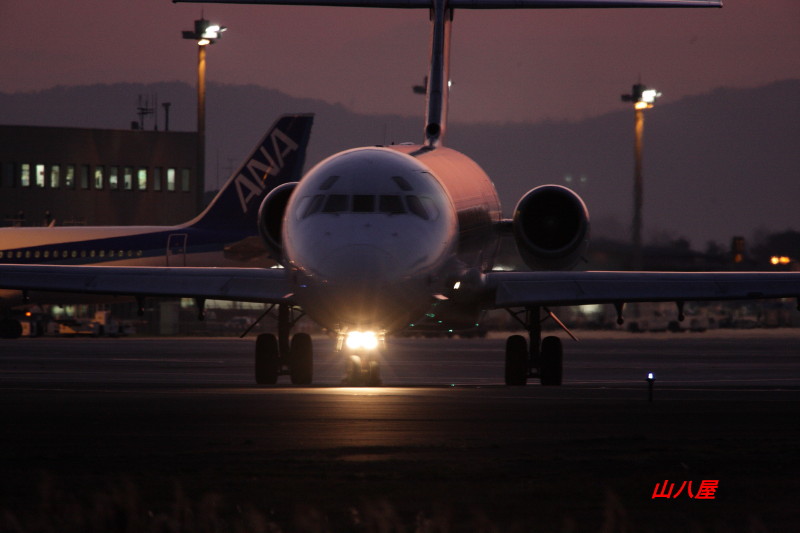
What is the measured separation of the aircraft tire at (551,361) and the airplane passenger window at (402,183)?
15.5 ft

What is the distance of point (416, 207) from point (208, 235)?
31.0m

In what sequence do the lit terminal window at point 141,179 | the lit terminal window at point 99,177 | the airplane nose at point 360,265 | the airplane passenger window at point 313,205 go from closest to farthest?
the airplane nose at point 360,265, the airplane passenger window at point 313,205, the lit terminal window at point 99,177, the lit terminal window at point 141,179

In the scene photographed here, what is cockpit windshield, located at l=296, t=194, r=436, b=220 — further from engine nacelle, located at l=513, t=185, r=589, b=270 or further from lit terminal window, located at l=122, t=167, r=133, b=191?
lit terminal window, located at l=122, t=167, r=133, b=191

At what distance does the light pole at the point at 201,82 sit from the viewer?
5938 cm

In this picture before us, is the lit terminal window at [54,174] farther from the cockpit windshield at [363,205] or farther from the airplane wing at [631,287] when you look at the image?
the cockpit windshield at [363,205]

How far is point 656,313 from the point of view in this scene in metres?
64.7

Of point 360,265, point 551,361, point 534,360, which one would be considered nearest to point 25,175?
point 534,360

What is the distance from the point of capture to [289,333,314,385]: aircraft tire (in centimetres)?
2600

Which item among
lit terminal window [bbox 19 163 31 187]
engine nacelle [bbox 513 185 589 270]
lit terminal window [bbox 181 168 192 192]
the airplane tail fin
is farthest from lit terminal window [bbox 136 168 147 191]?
engine nacelle [bbox 513 185 589 270]

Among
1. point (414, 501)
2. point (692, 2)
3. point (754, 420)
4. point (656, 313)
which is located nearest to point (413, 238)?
point (754, 420)

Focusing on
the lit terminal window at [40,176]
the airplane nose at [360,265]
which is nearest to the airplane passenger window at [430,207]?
the airplane nose at [360,265]

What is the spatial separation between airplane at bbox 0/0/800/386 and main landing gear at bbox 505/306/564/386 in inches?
0.9

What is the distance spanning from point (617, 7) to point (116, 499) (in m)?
21.8

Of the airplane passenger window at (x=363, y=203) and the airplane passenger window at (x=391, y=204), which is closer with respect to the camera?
the airplane passenger window at (x=363, y=203)
